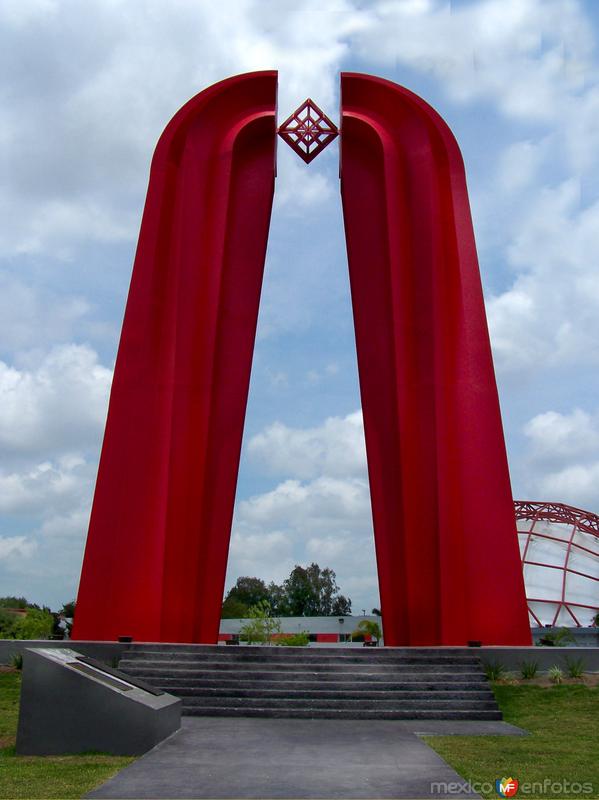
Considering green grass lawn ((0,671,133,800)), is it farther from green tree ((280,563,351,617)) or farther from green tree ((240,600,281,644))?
green tree ((280,563,351,617))

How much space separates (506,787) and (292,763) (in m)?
2.07

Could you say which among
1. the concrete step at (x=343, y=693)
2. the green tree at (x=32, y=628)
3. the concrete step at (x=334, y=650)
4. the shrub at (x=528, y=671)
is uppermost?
the green tree at (x=32, y=628)

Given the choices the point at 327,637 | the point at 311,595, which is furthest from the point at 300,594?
the point at 327,637

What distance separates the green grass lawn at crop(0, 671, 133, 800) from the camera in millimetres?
5543

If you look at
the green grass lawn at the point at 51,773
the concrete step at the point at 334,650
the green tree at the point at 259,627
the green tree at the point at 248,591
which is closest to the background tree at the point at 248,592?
the green tree at the point at 248,591

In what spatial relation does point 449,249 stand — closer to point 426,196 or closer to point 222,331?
point 426,196

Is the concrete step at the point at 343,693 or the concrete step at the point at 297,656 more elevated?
the concrete step at the point at 297,656

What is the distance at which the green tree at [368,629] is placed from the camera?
132ft

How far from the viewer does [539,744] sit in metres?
7.86

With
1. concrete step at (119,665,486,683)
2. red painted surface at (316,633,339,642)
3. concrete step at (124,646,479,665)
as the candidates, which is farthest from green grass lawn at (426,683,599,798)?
red painted surface at (316,633,339,642)

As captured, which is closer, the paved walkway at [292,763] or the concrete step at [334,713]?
the paved walkway at [292,763]

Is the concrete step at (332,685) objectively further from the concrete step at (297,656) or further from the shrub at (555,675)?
the shrub at (555,675)

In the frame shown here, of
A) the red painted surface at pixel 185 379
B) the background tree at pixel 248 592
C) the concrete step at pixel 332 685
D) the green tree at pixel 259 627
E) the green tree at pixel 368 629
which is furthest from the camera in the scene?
the background tree at pixel 248 592

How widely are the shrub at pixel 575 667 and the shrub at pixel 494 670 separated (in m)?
1.09
